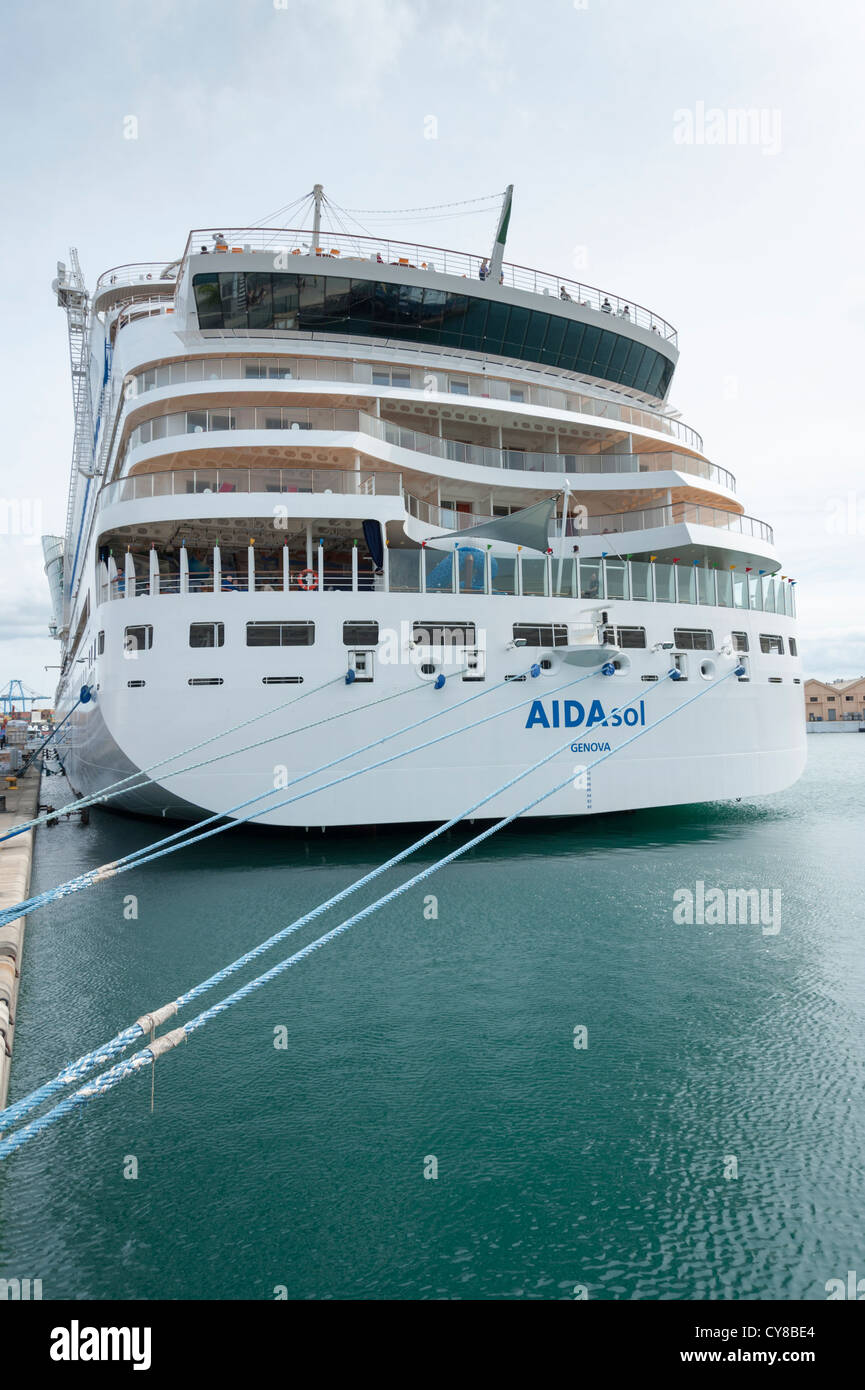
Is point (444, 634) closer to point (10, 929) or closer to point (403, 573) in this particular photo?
point (403, 573)

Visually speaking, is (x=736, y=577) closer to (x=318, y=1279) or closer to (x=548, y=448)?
(x=548, y=448)

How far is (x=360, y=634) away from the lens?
55.5 ft

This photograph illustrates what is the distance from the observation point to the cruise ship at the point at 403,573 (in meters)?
16.6

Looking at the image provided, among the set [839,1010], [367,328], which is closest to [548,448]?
[367,328]

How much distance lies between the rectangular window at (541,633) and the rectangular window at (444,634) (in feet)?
3.77

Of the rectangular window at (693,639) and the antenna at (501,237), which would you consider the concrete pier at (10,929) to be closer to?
the rectangular window at (693,639)

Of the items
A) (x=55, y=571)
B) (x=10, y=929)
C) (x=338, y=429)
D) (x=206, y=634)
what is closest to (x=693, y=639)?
(x=338, y=429)

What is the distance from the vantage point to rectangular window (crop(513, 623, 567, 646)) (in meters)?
18.1

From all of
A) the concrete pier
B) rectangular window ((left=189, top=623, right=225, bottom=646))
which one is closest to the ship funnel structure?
the concrete pier

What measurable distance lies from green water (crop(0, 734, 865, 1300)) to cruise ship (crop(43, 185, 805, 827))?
4.44m

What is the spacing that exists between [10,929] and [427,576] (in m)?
10.7

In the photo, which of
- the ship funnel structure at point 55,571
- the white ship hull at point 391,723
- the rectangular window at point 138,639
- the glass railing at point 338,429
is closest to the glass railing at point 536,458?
the glass railing at point 338,429

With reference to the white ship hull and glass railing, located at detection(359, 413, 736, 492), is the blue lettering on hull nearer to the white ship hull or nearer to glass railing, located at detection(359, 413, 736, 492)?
the white ship hull
